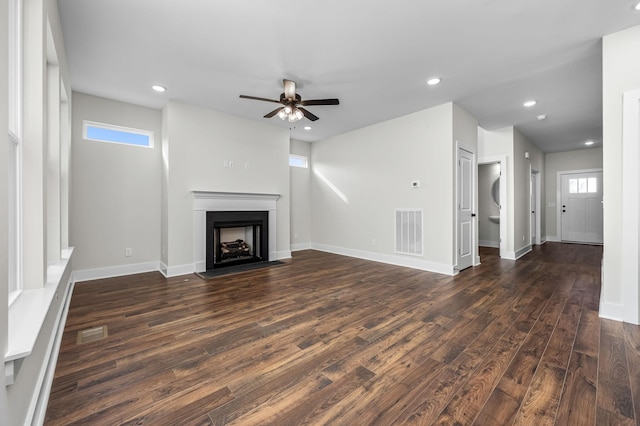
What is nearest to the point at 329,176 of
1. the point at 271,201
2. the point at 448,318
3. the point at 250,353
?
the point at 271,201

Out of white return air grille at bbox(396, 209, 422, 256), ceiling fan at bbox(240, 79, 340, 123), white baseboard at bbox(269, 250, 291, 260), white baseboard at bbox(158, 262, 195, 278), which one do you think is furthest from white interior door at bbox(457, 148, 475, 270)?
white baseboard at bbox(158, 262, 195, 278)

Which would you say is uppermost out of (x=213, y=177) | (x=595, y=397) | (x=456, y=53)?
(x=456, y=53)

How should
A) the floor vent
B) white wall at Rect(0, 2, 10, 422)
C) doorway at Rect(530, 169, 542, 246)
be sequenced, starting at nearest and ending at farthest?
white wall at Rect(0, 2, 10, 422)
the floor vent
doorway at Rect(530, 169, 542, 246)

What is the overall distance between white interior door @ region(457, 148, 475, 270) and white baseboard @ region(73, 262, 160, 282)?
504cm

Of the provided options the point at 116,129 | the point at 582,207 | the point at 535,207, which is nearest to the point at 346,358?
the point at 116,129

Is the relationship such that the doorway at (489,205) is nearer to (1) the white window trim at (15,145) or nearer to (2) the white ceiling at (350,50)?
(2) the white ceiling at (350,50)

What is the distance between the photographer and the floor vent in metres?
2.18

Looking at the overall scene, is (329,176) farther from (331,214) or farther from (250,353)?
(250,353)

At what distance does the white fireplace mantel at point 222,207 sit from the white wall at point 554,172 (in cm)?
A: 784

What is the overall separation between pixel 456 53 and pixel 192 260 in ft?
14.8

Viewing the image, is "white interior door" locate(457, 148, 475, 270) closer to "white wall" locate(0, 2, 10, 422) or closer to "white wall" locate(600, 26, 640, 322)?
"white wall" locate(600, 26, 640, 322)

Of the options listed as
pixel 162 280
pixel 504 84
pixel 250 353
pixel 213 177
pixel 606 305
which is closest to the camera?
pixel 250 353

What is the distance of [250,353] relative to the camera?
6.55ft

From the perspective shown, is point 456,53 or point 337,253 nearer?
point 456,53
